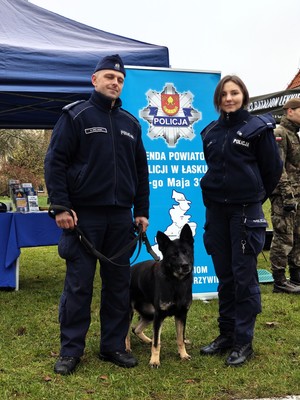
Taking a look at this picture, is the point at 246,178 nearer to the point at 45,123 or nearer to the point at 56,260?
the point at 45,123

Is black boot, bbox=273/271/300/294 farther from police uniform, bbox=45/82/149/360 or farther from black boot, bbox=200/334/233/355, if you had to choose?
police uniform, bbox=45/82/149/360

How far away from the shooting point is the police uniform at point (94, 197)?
10.6 feet

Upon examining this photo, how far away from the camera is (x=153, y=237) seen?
525 centimetres

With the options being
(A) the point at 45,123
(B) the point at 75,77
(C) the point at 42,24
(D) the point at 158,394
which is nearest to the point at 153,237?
(B) the point at 75,77

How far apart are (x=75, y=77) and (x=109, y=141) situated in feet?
6.50

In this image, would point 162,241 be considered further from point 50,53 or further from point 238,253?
point 50,53

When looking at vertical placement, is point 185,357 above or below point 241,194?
below

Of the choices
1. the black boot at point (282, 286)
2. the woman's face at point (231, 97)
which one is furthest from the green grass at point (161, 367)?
the woman's face at point (231, 97)

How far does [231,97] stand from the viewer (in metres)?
3.42

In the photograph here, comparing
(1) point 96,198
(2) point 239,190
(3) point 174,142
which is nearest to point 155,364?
(1) point 96,198

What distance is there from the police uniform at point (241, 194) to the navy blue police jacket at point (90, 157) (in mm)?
656

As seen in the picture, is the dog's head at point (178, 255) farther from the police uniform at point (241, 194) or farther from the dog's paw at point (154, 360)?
the dog's paw at point (154, 360)

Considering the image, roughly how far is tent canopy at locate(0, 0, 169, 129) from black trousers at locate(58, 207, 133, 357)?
2.04 metres

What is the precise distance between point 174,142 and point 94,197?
2.19 meters
